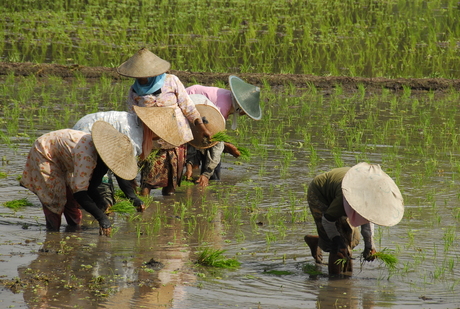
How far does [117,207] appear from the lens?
511cm

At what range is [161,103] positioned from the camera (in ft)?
19.3

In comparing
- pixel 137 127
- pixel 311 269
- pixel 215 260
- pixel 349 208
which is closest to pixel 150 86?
pixel 137 127

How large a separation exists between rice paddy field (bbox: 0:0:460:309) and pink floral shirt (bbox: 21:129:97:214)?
31cm

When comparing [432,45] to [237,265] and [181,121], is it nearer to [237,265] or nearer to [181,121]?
[181,121]

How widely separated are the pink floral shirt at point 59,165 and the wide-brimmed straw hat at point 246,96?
2015 millimetres

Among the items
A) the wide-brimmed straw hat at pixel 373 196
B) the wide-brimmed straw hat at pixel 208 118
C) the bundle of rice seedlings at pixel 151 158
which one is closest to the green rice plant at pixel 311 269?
the wide-brimmed straw hat at pixel 373 196

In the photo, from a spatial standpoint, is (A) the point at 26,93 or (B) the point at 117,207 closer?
(B) the point at 117,207

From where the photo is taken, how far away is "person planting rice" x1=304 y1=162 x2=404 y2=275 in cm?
395

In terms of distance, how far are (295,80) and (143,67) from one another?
17.1 feet

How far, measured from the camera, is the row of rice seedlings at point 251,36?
11953 millimetres

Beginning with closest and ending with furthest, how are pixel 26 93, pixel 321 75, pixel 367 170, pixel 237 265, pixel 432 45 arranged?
pixel 367 170, pixel 237 265, pixel 26 93, pixel 321 75, pixel 432 45

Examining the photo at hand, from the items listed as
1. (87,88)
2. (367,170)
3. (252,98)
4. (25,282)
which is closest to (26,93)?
(87,88)

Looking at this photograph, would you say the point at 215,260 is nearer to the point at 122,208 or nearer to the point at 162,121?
the point at 122,208

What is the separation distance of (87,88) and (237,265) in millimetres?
6370
